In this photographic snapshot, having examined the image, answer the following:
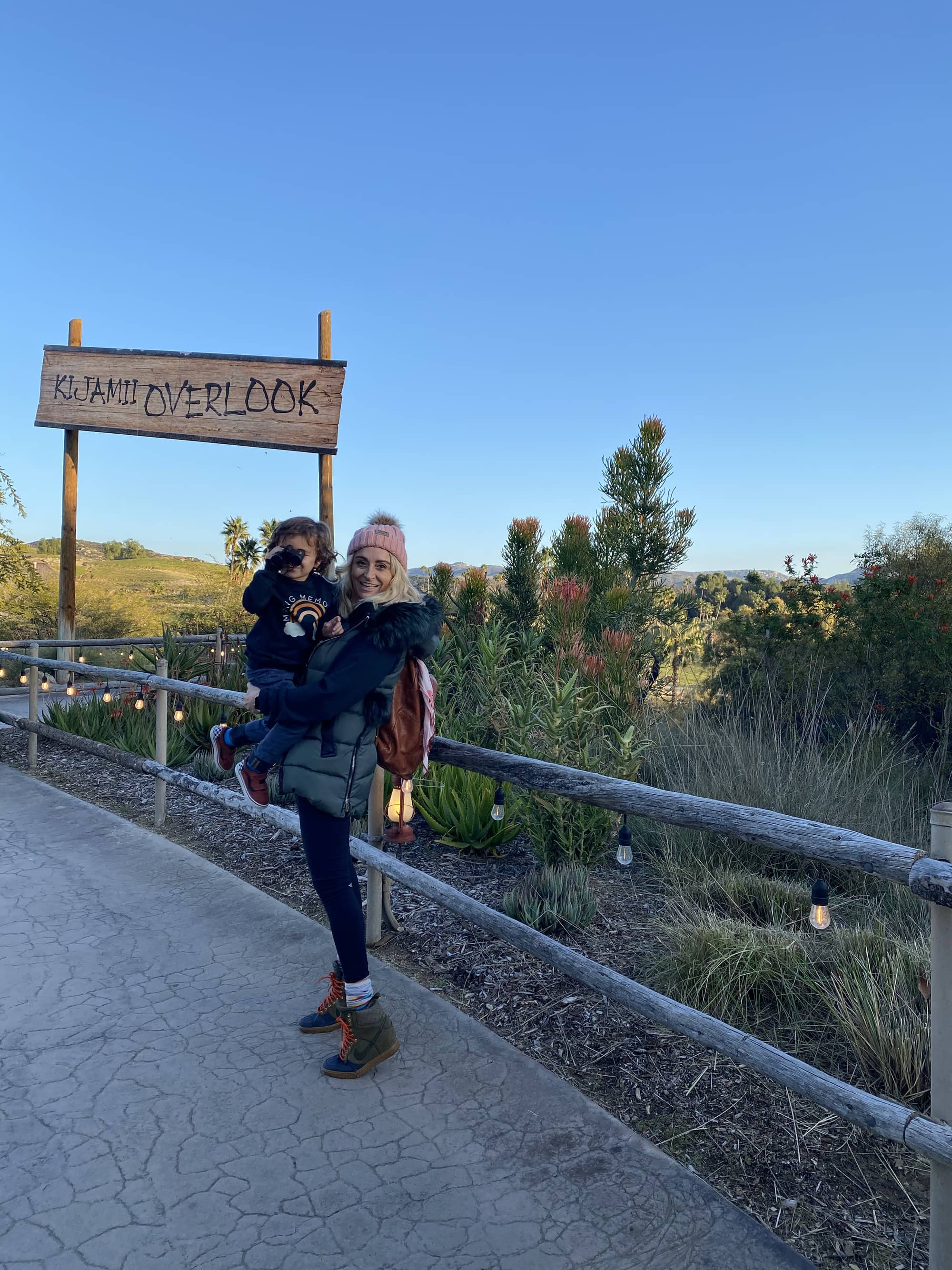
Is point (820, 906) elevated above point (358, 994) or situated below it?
above

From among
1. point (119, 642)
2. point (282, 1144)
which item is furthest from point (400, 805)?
point (119, 642)

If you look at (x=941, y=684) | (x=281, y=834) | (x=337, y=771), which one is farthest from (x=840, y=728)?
(x=337, y=771)

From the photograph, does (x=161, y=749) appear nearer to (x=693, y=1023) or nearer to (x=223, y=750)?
(x=223, y=750)

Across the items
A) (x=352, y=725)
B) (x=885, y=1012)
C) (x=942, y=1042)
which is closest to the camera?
(x=942, y=1042)

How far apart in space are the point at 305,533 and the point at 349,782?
923 millimetres

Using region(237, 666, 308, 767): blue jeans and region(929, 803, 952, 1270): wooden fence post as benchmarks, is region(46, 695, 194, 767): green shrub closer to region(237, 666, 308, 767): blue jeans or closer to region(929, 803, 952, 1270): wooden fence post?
region(237, 666, 308, 767): blue jeans

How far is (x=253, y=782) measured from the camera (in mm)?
3020

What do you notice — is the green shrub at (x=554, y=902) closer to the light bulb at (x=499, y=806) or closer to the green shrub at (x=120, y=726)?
the light bulb at (x=499, y=806)

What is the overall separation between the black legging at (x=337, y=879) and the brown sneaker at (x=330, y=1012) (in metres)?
0.18

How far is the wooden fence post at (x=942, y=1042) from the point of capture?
1.83 metres

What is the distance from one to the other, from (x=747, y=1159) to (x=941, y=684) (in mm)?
7643

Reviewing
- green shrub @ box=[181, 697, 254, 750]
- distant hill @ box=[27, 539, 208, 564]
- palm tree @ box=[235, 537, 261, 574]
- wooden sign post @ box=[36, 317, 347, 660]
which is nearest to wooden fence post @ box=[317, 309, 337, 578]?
wooden sign post @ box=[36, 317, 347, 660]

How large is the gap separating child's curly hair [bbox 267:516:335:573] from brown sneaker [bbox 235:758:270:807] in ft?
2.57

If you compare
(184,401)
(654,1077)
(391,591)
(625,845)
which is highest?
(184,401)
